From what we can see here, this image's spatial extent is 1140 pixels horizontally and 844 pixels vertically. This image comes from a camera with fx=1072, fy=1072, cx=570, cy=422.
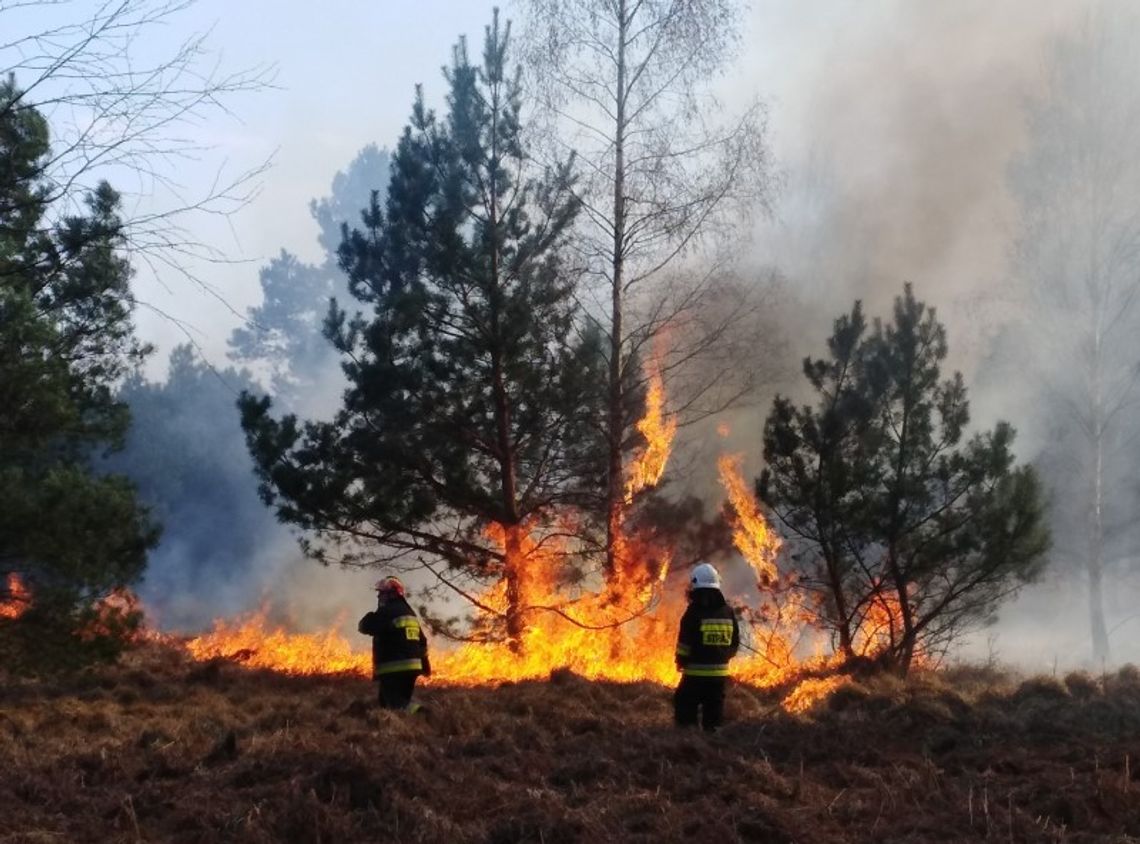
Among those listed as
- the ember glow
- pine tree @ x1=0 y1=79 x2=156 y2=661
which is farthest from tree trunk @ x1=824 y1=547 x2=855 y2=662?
pine tree @ x1=0 y1=79 x2=156 y2=661

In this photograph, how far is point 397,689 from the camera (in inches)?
384

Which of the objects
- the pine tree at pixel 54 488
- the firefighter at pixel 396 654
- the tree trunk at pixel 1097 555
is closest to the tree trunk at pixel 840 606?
the firefighter at pixel 396 654

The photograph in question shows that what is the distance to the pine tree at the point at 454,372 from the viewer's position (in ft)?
45.0

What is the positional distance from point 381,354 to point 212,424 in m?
23.0

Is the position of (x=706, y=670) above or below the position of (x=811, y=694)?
above

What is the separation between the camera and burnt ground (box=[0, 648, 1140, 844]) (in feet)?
16.2

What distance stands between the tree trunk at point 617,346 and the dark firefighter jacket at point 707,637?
4.80 metres

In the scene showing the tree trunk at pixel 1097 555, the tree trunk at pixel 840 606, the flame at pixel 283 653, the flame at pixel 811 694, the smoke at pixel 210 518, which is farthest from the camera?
the smoke at pixel 210 518

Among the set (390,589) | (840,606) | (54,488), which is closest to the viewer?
(54,488)

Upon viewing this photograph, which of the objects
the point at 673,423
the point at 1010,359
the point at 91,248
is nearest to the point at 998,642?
the point at 1010,359

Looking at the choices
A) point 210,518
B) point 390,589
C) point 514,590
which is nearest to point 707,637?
point 390,589

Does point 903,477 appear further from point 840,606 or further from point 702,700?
point 702,700

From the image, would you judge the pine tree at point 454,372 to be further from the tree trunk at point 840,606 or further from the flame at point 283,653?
the tree trunk at point 840,606

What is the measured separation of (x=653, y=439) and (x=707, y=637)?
5684 millimetres
